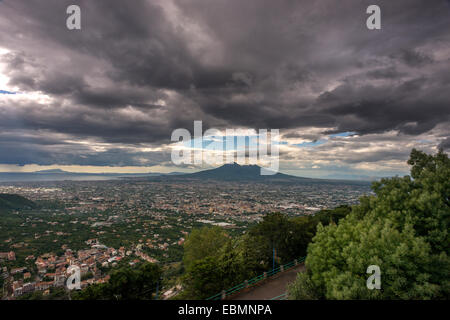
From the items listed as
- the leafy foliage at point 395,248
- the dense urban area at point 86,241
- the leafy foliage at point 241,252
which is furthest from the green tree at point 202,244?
the leafy foliage at point 395,248

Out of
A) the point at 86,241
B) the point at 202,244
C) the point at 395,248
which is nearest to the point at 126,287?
the point at 202,244

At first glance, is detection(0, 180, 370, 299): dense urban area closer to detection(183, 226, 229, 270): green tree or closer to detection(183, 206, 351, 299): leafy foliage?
detection(183, 226, 229, 270): green tree

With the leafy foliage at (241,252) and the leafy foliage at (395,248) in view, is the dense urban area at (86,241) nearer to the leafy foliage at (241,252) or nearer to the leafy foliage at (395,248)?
the leafy foliage at (241,252)

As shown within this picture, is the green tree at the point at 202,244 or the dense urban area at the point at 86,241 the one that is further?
the dense urban area at the point at 86,241

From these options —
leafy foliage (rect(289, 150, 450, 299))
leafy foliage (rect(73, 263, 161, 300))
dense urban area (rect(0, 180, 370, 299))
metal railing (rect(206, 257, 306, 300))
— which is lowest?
dense urban area (rect(0, 180, 370, 299))

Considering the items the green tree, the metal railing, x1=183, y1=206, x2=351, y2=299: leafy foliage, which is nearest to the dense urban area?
the green tree

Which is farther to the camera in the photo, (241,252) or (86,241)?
(86,241)

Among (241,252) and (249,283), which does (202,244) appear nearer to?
(241,252)
